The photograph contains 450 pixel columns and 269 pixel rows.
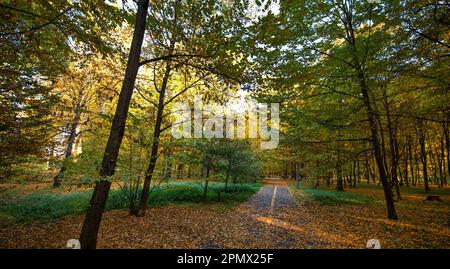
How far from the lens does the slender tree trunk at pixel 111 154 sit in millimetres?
4344

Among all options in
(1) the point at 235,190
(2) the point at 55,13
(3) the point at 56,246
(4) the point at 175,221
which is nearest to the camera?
(2) the point at 55,13

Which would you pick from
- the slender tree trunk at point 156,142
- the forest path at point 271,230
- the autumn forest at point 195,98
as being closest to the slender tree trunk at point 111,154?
the autumn forest at point 195,98

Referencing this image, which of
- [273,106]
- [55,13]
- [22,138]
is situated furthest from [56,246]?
[273,106]

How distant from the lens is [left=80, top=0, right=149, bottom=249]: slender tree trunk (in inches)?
171

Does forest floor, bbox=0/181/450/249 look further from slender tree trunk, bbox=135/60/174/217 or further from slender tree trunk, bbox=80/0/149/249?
slender tree trunk, bbox=80/0/149/249

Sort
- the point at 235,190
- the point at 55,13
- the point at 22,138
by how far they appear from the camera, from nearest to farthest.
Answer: the point at 55,13, the point at 22,138, the point at 235,190

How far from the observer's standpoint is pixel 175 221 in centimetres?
978

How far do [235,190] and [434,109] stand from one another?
637 inches

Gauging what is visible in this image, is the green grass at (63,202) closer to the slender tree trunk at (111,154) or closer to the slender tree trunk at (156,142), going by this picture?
the slender tree trunk at (156,142)

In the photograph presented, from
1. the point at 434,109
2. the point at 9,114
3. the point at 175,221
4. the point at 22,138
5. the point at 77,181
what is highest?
the point at 434,109

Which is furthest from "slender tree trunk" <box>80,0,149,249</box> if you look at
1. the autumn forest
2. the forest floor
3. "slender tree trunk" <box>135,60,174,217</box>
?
"slender tree trunk" <box>135,60,174,217</box>

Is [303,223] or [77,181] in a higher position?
[77,181]

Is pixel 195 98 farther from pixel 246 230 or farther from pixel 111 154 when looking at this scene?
pixel 111 154

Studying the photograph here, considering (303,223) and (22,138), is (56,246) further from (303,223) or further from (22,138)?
→ (303,223)
